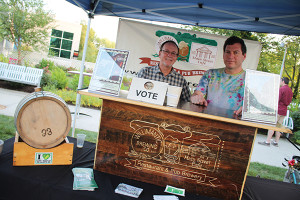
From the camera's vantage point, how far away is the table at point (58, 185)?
1340 millimetres

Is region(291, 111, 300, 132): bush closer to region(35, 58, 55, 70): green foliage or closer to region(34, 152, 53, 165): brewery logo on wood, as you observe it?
region(34, 152, 53, 165): brewery logo on wood

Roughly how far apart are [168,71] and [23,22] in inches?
389

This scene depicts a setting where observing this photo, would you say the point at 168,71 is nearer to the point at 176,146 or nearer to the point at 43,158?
the point at 176,146

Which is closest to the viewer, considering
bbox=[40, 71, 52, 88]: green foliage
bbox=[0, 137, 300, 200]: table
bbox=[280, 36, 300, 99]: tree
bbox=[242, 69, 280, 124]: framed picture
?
bbox=[0, 137, 300, 200]: table

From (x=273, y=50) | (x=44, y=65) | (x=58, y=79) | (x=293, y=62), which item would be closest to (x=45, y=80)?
(x=58, y=79)

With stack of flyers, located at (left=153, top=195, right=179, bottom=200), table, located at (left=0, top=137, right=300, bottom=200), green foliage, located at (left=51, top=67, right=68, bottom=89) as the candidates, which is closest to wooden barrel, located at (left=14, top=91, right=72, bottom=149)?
table, located at (left=0, top=137, right=300, bottom=200)

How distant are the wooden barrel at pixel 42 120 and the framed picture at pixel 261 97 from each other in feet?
4.09

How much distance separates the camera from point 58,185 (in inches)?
53.4

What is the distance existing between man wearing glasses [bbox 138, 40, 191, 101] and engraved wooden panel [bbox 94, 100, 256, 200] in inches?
76.0

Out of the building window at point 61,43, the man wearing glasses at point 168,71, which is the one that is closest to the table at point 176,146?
the man wearing glasses at point 168,71

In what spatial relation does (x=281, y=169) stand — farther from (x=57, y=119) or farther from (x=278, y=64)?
(x=278, y=64)

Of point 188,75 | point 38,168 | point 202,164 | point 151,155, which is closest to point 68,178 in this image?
point 38,168

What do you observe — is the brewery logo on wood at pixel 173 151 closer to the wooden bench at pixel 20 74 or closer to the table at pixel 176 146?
the table at pixel 176 146

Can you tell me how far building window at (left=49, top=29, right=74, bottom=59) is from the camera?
53.8 ft
